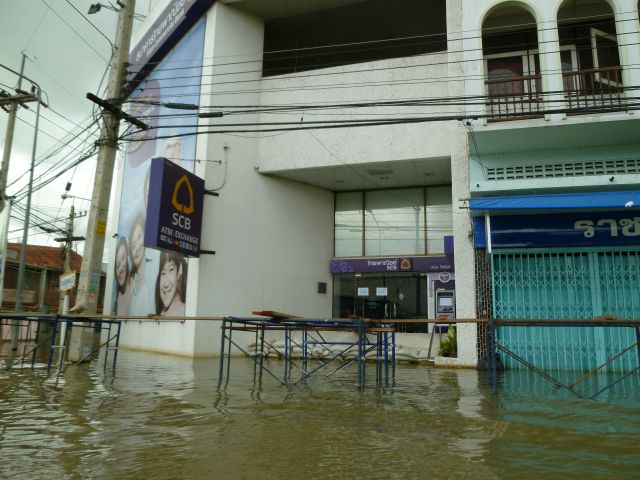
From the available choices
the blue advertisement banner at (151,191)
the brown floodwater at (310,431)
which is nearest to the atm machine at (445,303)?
the blue advertisement banner at (151,191)

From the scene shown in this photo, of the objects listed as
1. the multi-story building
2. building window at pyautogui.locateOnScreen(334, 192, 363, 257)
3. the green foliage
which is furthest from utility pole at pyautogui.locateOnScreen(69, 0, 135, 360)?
building window at pyautogui.locateOnScreen(334, 192, 363, 257)

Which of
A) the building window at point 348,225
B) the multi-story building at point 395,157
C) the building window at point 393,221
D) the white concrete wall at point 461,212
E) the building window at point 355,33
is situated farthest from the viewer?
the building window at point 348,225

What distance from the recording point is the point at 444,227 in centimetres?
1766

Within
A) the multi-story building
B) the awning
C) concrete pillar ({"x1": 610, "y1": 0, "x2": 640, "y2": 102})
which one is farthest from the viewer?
the multi-story building

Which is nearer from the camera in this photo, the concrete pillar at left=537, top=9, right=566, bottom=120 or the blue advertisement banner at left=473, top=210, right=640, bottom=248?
the blue advertisement banner at left=473, top=210, right=640, bottom=248

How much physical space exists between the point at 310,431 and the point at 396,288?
43.3 ft

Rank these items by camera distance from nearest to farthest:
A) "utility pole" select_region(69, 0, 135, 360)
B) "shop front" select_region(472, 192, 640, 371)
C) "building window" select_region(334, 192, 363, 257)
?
"shop front" select_region(472, 192, 640, 371) → "utility pole" select_region(69, 0, 135, 360) → "building window" select_region(334, 192, 363, 257)

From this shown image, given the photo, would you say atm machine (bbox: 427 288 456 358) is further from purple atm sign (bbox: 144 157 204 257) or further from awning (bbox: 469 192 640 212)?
purple atm sign (bbox: 144 157 204 257)

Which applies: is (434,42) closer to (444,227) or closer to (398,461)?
(444,227)

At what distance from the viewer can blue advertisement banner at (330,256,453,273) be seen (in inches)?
677

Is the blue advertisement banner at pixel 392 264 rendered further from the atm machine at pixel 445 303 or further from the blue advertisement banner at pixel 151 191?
the blue advertisement banner at pixel 151 191

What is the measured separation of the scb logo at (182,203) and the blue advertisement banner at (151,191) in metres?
0.08

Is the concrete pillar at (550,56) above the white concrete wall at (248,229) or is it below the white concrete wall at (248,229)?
above

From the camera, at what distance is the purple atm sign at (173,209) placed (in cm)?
1327
